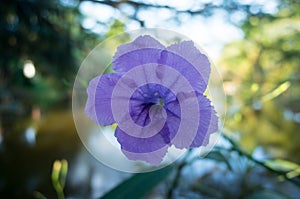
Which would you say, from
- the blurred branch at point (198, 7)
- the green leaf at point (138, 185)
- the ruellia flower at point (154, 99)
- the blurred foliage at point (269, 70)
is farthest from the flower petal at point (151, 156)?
the blurred foliage at point (269, 70)

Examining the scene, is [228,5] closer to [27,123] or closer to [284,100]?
[284,100]

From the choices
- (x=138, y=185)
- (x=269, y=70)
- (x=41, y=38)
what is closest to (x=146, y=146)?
(x=138, y=185)

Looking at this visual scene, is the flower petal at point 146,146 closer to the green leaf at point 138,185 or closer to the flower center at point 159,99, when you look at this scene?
the flower center at point 159,99

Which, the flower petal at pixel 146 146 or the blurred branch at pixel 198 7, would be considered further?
the blurred branch at pixel 198 7

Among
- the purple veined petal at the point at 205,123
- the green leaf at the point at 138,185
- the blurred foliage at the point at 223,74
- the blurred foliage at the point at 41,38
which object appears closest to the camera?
the purple veined petal at the point at 205,123

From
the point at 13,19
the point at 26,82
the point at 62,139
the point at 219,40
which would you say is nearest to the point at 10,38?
the point at 13,19
